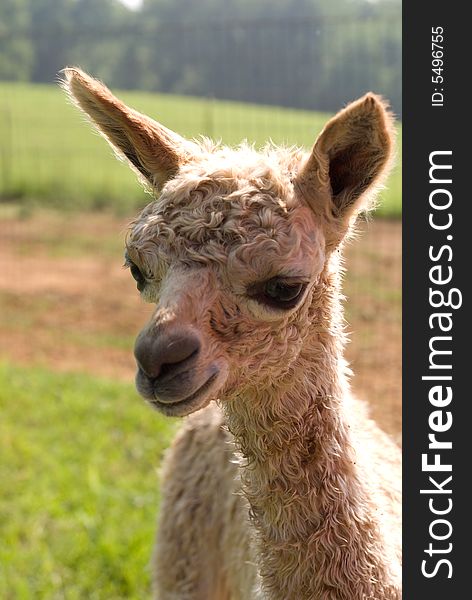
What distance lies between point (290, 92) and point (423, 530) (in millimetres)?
12971

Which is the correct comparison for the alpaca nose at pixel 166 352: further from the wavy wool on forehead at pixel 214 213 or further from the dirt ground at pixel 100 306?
the dirt ground at pixel 100 306

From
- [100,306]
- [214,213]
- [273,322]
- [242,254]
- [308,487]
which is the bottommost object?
[308,487]

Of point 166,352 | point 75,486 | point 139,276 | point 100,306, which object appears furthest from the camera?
point 100,306

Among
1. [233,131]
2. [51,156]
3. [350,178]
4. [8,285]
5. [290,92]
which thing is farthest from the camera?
[51,156]

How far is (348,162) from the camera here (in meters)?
2.53

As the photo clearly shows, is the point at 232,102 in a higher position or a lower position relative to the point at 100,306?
higher

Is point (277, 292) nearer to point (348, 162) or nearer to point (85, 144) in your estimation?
point (348, 162)

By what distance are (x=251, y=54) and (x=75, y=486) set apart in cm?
1134

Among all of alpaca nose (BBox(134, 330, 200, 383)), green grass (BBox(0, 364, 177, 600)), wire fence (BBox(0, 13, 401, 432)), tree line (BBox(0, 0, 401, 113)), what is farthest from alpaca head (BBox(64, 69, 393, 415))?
tree line (BBox(0, 0, 401, 113))

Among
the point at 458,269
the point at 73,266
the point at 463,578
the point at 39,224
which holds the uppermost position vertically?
the point at 39,224

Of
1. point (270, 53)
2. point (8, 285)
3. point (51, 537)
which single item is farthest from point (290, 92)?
point (51, 537)

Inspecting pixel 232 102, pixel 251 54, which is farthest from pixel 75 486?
pixel 232 102

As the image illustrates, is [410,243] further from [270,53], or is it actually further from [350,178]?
[270,53]

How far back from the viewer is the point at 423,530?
2668 millimetres
